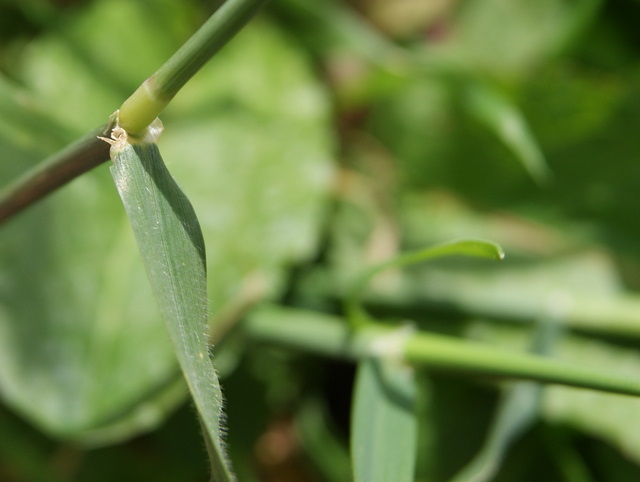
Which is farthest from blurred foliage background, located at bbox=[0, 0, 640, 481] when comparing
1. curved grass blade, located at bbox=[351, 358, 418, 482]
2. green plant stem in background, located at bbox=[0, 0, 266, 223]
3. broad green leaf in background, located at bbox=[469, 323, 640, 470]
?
green plant stem in background, located at bbox=[0, 0, 266, 223]

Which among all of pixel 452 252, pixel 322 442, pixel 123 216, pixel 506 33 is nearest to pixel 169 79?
pixel 452 252

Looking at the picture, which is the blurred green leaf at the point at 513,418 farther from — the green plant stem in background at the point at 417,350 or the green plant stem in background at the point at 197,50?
the green plant stem in background at the point at 197,50

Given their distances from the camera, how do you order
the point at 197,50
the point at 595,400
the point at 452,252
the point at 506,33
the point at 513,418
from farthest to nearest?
1. the point at 506,33
2. the point at 595,400
3. the point at 513,418
4. the point at 452,252
5. the point at 197,50

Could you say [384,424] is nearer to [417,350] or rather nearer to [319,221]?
[417,350]

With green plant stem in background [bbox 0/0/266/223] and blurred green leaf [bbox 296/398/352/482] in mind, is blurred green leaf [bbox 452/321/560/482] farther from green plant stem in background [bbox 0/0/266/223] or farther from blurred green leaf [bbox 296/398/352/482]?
green plant stem in background [bbox 0/0/266/223]

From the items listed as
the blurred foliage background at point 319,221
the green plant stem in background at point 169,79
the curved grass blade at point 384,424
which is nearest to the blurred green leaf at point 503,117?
the blurred foliage background at point 319,221

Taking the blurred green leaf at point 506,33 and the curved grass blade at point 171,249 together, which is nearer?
the curved grass blade at point 171,249

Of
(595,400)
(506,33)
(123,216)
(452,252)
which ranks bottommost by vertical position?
(595,400)
